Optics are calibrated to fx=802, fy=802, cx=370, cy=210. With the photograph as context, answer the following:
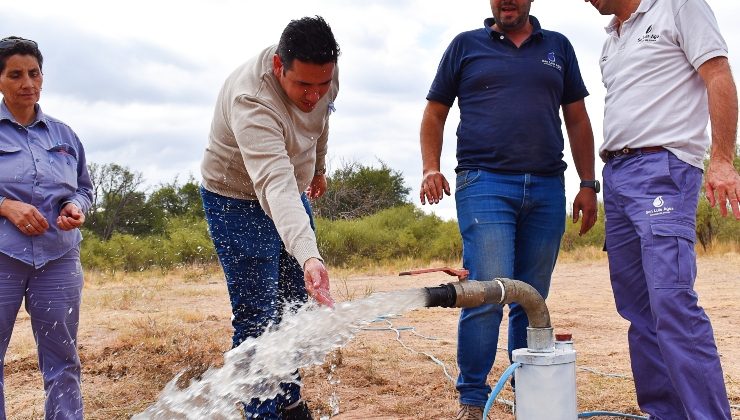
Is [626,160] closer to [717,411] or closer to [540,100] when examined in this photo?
[540,100]

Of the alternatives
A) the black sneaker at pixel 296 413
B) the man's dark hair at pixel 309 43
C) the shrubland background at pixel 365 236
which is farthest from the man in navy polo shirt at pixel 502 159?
the shrubland background at pixel 365 236

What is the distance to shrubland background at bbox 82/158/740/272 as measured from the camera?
1692 cm

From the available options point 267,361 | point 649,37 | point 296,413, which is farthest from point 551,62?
point 296,413

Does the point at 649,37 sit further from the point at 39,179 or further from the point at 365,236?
the point at 365,236

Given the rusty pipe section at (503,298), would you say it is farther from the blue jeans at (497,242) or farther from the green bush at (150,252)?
the green bush at (150,252)

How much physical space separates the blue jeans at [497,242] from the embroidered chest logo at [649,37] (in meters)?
0.70

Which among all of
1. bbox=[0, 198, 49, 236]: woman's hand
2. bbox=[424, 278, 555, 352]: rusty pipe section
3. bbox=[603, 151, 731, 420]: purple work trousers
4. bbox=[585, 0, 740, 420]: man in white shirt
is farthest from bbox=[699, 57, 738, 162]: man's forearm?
bbox=[0, 198, 49, 236]: woman's hand

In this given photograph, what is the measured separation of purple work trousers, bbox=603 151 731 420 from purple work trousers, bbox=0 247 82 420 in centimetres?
221

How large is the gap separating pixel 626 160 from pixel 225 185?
5.23ft

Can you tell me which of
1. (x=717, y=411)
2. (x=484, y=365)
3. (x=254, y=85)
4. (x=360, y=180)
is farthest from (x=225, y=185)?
(x=360, y=180)

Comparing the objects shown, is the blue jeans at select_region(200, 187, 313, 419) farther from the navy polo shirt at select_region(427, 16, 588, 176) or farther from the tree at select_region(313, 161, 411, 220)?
the tree at select_region(313, 161, 411, 220)

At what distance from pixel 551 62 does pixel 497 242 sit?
0.85 meters

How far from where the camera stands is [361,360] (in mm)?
5254

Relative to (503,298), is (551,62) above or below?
above
